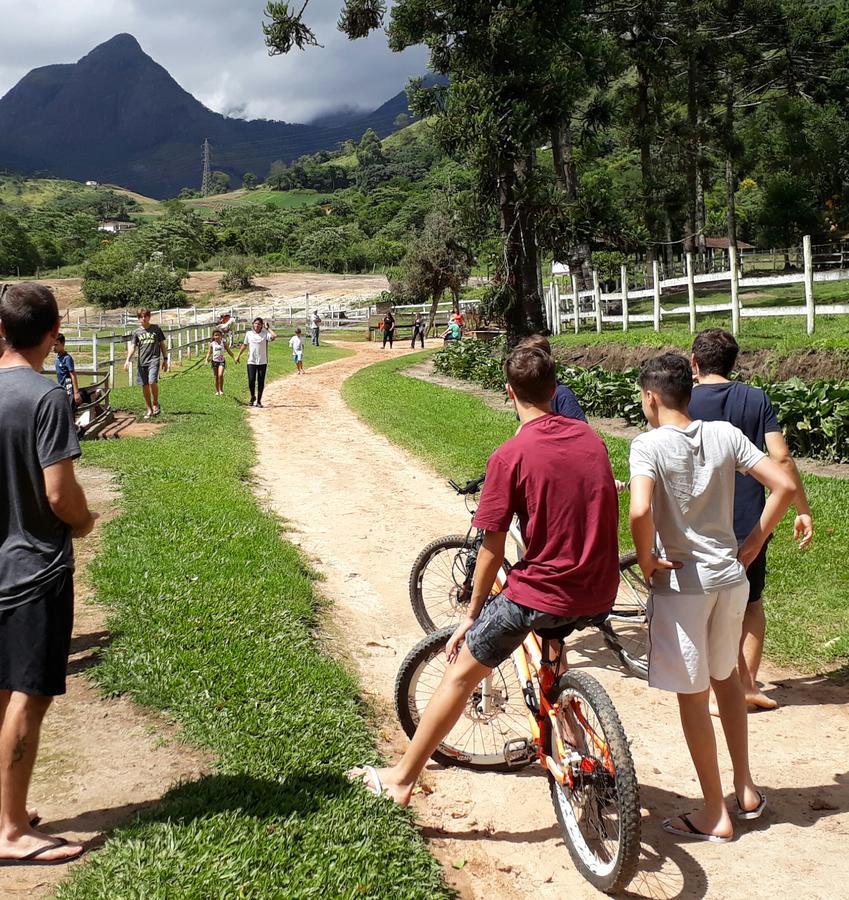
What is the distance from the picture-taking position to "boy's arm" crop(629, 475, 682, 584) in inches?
130

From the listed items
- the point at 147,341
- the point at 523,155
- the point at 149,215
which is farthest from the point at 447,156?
the point at 149,215

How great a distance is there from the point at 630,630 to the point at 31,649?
3.73 metres

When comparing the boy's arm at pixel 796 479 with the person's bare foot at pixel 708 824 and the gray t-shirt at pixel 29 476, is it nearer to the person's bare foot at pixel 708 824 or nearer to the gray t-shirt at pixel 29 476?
the person's bare foot at pixel 708 824

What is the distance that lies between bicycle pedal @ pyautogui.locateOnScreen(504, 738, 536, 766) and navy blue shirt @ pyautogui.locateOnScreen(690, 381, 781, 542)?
1.45 metres

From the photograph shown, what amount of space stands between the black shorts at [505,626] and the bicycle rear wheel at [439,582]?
5.53 ft

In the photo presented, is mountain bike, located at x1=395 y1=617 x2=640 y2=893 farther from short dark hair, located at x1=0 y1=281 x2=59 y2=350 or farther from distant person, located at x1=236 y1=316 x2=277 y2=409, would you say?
distant person, located at x1=236 y1=316 x2=277 y2=409

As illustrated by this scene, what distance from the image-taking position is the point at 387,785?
3680 millimetres

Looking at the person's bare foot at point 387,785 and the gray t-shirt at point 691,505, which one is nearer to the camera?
the gray t-shirt at point 691,505

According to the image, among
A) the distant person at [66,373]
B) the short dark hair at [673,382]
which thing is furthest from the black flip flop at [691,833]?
the distant person at [66,373]

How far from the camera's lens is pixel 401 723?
427 centimetres

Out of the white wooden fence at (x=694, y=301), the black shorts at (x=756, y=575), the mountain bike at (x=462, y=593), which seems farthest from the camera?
the white wooden fence at (x=694, y=301)

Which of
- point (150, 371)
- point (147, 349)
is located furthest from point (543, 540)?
point (150, 371)

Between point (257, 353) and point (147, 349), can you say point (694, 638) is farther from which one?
point (257, 353)

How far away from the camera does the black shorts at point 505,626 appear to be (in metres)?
3.31
